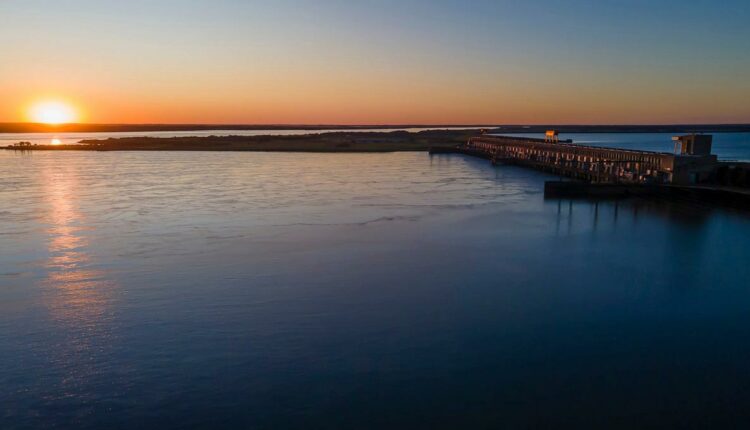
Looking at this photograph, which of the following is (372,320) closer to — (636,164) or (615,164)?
(615,164)

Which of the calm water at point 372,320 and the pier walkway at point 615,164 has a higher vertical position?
the pier walkway at point 615,164

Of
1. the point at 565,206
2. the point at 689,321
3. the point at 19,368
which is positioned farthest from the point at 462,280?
the point at 565,206

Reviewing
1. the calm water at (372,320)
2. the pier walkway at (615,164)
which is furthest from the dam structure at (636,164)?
the calm water at (372,320)

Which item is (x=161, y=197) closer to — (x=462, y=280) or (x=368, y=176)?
(x=368, y=176)

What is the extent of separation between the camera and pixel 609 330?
36.6 feet

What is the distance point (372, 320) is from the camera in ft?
38.2

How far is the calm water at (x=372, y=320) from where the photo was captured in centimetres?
829

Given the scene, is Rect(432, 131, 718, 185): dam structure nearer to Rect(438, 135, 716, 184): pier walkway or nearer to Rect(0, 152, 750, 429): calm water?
Rect(438, 135, 716, 184): pier walkway

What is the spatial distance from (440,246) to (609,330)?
7839 mm

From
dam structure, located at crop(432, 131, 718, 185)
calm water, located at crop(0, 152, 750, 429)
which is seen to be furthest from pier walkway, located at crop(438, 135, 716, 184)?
calm water, located at crop(0, 152, 750, 429)

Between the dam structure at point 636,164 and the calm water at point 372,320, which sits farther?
the dam structure at point 636,164

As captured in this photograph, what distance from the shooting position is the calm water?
8289 mm

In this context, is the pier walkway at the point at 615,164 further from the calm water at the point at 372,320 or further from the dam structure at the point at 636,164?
the calm water at the point at 372,320

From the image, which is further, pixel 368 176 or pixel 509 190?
pixel 368 176
